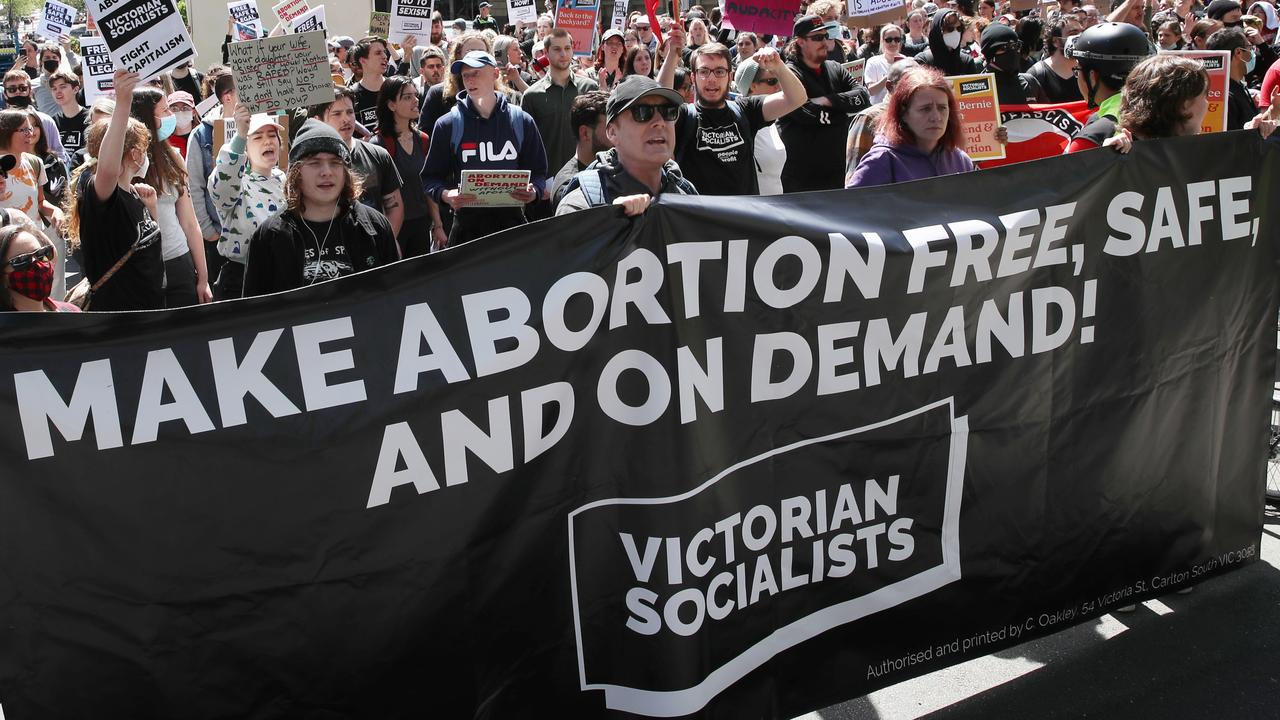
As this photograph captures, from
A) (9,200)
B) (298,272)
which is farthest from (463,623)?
(9,200)

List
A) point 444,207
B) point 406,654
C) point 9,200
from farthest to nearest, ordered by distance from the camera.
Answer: point 444,207 → point 9,200 → point 406,654

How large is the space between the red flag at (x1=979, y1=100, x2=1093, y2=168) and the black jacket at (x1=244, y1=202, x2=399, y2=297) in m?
4.29


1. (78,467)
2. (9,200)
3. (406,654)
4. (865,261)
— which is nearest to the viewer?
(78,467)

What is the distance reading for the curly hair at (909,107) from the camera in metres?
4.24

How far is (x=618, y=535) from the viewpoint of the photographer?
287 centimetres

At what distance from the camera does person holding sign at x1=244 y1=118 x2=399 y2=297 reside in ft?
13.1

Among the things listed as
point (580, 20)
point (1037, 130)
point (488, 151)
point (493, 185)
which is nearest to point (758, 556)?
point (493, 185)

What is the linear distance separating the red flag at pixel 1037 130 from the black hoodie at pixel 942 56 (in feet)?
7.03

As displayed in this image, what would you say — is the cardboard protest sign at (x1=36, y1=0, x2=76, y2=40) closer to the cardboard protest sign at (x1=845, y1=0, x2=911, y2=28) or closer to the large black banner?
the cardboard protest sign at (x1=845, y1=0, x2=911, y2=28)

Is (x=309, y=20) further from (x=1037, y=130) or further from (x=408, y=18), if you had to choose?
(x=1037, y=130)

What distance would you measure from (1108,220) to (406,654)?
2350 millimetres

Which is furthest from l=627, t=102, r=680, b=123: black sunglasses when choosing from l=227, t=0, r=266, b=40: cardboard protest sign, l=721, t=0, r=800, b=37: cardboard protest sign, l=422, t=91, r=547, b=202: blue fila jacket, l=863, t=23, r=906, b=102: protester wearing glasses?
l=227, t=0, r=266, b=40: cardboard protest sign

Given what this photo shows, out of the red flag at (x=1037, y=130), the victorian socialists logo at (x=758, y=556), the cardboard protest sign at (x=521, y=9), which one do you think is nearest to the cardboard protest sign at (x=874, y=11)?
the red flag at (x=1037, y=130)

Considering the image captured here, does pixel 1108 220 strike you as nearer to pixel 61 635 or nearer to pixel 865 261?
pixel 865 261
